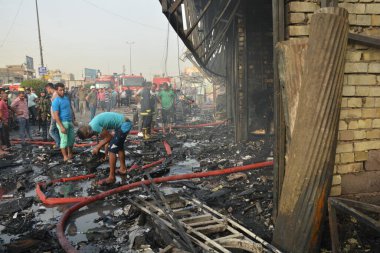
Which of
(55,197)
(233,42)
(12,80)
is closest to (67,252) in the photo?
(55,197)

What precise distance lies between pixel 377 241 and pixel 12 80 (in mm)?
53411

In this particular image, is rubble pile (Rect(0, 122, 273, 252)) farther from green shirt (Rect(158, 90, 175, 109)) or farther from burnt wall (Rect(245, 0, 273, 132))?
green shirt (Rect(158, 90, 175, 109))

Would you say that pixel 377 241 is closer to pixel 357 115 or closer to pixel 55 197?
pixel 357 115

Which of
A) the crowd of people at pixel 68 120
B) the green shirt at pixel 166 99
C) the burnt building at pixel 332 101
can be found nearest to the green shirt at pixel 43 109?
the crowd of people at pixel 68 120

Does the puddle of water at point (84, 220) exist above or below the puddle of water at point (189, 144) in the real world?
below

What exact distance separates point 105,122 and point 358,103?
441cm

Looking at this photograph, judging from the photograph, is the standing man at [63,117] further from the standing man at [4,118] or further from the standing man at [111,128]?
the standing man at [4,118]

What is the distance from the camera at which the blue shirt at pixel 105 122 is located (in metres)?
6.01

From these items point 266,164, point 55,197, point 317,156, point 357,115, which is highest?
point 357,115

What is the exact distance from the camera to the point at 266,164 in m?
6.23

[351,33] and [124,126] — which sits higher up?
[351,33]

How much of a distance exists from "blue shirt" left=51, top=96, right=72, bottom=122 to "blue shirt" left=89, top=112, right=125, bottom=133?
2106mm

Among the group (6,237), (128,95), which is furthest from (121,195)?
(128,95)

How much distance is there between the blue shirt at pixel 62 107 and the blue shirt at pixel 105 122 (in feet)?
6.91
